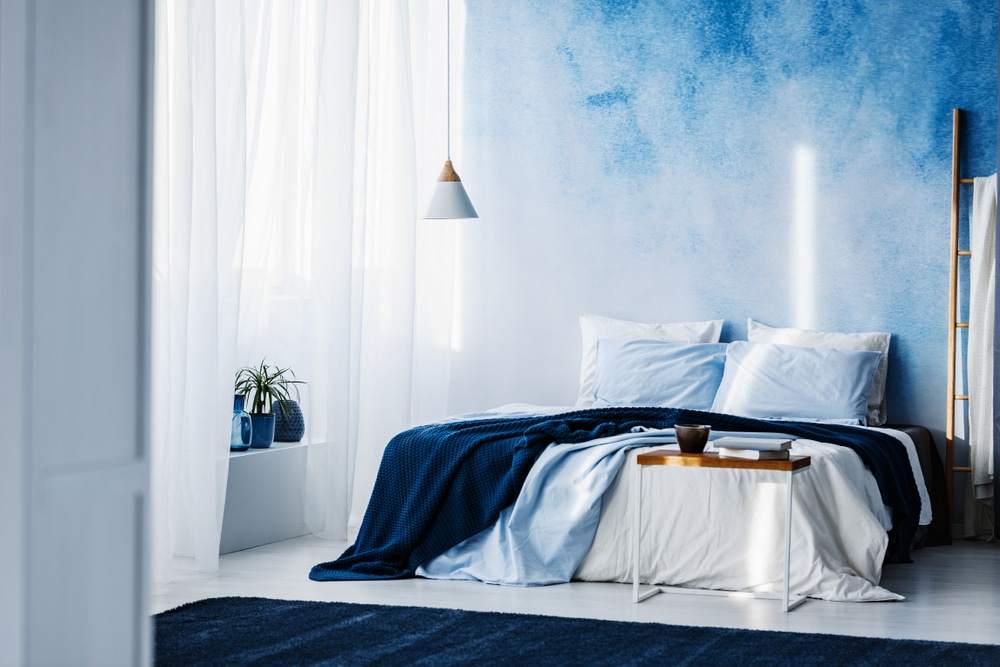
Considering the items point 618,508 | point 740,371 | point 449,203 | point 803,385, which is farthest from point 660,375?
point 618,508

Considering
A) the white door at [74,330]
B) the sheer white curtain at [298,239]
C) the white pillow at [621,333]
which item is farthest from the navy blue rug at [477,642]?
the white pillow at [621,333]

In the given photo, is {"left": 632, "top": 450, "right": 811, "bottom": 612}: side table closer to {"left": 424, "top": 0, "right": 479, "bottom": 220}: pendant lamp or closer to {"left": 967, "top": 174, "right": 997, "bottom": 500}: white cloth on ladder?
{"left": 967, "top": 174, "right": 997, "bottom": 500}: white cloth on ladder

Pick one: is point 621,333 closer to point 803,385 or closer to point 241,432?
point 803,385

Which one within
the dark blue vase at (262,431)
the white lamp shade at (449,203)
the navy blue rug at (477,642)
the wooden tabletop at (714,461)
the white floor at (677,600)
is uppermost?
the white lamp shade at (449,203)

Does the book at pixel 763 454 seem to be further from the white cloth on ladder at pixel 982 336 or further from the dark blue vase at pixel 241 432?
the dark blue vase at pixel 241 432

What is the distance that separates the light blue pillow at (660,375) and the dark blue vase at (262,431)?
1666 mm

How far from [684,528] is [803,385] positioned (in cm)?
160

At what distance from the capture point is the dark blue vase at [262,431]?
5.63 m

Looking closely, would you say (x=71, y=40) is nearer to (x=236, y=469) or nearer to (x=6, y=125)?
(x=6, y=125)

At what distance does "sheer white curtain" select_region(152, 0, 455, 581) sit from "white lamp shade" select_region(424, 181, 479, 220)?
0.22 meters

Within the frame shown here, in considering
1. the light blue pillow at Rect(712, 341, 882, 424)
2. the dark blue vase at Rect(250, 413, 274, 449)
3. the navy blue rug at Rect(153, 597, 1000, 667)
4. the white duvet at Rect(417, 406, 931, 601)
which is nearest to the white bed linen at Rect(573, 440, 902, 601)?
the white duvet at Rect(417, 406, 931, 601)

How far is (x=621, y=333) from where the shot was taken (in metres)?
6.58

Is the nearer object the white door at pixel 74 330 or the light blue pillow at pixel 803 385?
the white door at pixel 74 330

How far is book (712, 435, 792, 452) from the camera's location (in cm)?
420
